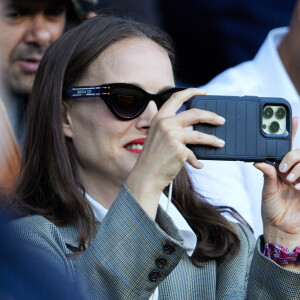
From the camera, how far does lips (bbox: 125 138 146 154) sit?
191 cm

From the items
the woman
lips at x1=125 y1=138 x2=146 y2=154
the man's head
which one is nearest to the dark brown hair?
the woman

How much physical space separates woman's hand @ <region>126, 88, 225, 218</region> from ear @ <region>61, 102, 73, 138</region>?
52 cm

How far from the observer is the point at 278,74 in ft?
10.00

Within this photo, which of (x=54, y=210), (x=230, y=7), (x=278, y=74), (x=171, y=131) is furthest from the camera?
(x=230, y=7)

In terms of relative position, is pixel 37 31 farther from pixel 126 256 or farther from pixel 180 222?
→ pixel 126 256

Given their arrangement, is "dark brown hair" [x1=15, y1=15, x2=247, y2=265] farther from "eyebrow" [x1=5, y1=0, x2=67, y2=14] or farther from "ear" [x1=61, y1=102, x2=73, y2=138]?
"eyebrow" [x1=5, y1=0, x2=67, y2=14]

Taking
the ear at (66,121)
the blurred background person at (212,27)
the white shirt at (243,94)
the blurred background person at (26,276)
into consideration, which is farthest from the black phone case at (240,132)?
the blurred background person at (212,27)

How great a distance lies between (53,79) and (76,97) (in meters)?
0.10

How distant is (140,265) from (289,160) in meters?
0.43

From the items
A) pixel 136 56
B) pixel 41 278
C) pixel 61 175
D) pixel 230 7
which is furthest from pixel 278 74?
pixel 41 278

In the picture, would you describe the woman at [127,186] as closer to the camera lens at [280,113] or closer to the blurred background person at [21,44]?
the camera lens at [280,113]

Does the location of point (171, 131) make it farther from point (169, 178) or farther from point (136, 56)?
point (136, 56)

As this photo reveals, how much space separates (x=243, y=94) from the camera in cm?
299

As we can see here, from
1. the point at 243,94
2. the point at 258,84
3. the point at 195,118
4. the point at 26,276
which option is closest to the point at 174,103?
the point at 195,118
